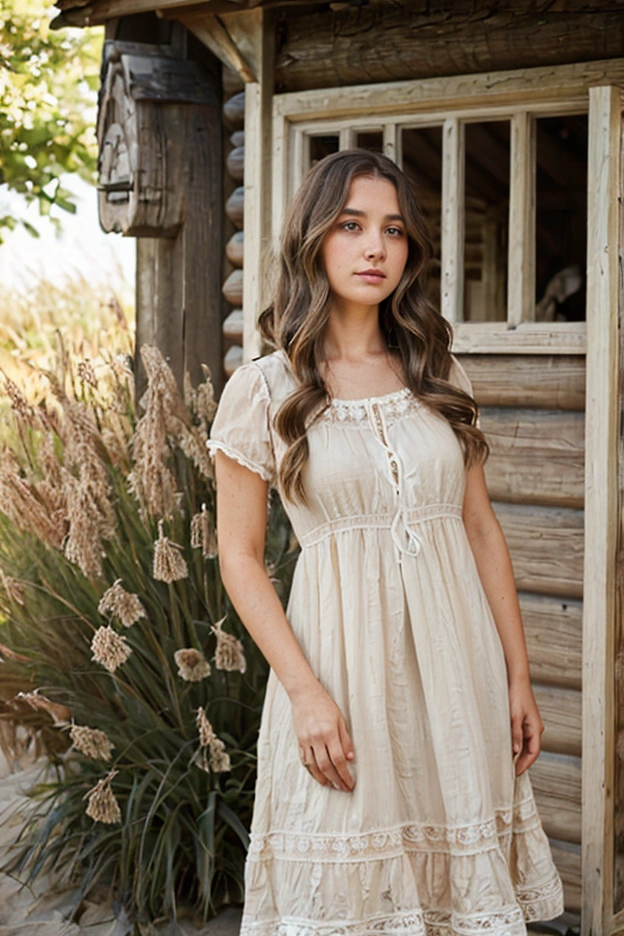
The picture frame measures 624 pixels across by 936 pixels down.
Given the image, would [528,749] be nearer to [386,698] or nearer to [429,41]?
[386,698]

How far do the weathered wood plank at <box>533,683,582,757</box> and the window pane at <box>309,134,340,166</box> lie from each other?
1.90 meters

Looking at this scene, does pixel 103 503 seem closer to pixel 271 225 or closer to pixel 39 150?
pixel 271 225

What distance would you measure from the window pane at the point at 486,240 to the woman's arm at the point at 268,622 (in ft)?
13.3

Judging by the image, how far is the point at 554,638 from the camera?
11.5 feet

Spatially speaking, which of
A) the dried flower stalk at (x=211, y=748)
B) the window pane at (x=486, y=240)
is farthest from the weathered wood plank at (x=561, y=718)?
the window pane at (x=486, y=240)

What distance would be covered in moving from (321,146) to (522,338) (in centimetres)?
109

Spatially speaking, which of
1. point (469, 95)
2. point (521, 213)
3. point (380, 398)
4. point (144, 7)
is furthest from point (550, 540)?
point (144, 7)

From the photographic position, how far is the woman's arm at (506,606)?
227cm

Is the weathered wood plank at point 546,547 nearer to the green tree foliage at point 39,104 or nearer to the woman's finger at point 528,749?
the woman's finger at point 528,749

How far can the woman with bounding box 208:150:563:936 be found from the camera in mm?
2072

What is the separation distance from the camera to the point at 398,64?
356 centimetres

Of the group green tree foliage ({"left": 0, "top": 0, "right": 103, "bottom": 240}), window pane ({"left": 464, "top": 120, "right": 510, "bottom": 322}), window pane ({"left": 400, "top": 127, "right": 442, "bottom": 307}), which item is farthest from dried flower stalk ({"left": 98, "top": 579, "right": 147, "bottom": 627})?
window pane ({"left": 464, "top": 120, "right": 510, "bottom": 322})

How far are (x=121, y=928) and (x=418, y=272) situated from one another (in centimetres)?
215

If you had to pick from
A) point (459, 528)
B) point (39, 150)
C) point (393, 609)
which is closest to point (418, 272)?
point (459, 528)
